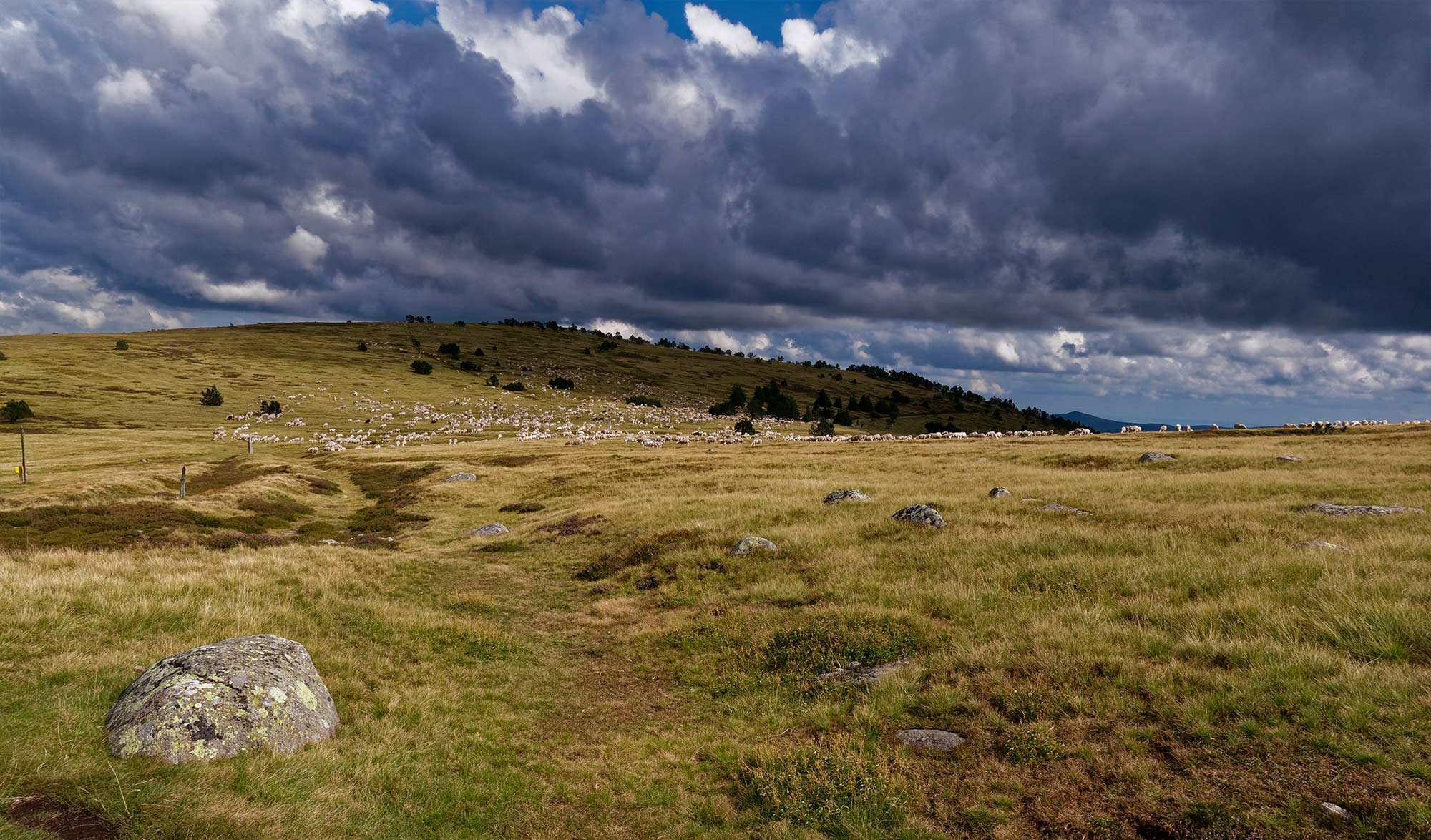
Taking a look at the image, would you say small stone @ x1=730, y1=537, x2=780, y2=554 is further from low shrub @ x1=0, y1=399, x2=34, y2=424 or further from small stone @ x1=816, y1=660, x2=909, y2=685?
low shrub @ x1=0, y1=399, x2=34, y2=424

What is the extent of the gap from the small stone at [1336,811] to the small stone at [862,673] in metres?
6.27

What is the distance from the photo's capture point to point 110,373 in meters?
118

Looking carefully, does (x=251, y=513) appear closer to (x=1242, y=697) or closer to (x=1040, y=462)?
(x=1242, y=697)

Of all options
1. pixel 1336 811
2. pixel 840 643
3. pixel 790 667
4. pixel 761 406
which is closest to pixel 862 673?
pixel 840 643

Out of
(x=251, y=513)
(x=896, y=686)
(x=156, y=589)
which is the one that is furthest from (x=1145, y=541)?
(x=251, y=513)

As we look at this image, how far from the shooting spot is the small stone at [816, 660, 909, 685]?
12172mm

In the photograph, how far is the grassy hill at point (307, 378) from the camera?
10000 centimetres

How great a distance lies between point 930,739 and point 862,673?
286 cm

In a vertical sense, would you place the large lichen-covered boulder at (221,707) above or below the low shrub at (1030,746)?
below

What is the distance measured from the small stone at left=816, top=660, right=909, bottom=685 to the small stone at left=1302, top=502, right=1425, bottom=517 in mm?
17103

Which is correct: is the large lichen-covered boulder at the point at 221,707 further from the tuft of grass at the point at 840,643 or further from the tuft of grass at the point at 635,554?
the tuft of grass at the point at 635,554

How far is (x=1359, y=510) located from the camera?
19.3m

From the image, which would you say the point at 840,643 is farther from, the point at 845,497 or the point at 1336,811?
the point at 845,497

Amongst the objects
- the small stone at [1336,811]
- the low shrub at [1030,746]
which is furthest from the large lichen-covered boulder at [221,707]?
the small stone at [1336,811]
